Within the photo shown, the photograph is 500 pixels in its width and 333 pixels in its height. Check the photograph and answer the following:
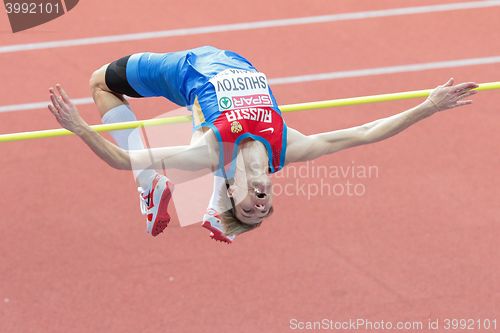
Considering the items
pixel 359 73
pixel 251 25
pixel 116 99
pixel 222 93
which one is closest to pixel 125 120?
pixel 116 99

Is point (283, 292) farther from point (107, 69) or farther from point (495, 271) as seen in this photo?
point (107, 69)

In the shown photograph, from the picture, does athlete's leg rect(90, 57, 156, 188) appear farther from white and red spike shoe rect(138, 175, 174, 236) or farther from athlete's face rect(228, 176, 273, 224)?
athlete's face rect(228, 176, 273, 224)

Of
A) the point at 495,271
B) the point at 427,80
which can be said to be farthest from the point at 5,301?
the point at 427,80

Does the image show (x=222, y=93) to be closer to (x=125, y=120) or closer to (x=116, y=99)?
(x=125, y=120)

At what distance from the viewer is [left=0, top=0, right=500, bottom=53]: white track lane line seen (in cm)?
1226

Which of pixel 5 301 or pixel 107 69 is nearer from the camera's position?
pixel 107 69

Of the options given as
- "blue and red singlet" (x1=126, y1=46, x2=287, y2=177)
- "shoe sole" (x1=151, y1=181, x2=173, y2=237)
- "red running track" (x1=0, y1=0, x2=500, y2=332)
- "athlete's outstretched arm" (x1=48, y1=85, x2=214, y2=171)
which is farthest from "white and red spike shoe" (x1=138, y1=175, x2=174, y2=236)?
"red running track" (x1=0, y1=0, x2=500, y2=332)

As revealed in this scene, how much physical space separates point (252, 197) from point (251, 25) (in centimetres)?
605

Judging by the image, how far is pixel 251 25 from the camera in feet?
41.5

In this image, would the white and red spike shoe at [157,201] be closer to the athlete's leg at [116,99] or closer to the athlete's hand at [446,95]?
the athlete's leg at [116,99]

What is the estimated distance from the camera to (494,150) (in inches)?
437

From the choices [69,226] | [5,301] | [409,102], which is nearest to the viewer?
[5,301]

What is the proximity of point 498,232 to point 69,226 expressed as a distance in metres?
4.09

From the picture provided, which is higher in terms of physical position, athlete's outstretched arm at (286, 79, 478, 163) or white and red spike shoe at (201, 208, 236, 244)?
athlete's outstretched arm at (286, 79, 478, 163)
